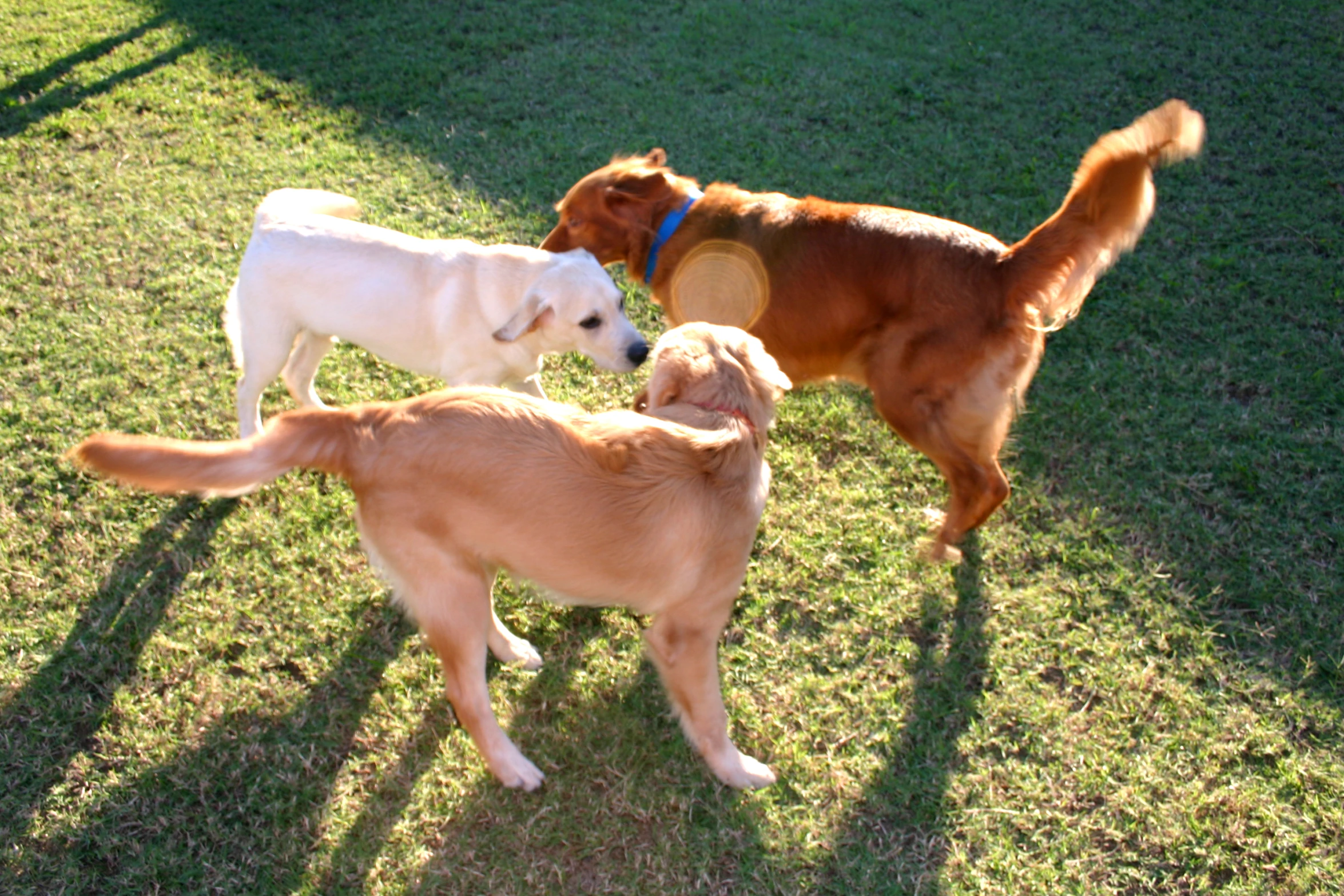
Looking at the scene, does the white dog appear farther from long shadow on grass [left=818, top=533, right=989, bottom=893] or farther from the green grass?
long shadow on grass [left=818, top=533, right=989, bottom=893]

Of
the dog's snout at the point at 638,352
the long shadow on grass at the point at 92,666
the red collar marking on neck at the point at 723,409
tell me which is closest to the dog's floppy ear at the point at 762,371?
the red collar marking on neck at the point at 723,409

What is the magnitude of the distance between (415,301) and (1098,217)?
2.56m

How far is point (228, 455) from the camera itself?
6.93 feet

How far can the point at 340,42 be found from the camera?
6770 millimetres

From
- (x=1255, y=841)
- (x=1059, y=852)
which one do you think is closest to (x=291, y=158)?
(x=1059, y=852)

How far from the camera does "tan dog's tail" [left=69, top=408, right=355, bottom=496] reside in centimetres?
203

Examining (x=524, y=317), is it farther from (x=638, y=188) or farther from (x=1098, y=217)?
(x=1098, y=217)

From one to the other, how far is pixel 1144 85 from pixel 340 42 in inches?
247

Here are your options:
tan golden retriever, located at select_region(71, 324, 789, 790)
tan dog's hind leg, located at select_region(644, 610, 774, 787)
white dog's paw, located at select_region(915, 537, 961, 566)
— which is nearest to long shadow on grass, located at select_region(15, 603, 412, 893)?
tan golden retriever, located at select_region(71, 324, 789, 790)

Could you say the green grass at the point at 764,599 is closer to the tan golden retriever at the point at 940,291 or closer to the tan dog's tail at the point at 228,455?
the tan golden retriever at the point at 940,291

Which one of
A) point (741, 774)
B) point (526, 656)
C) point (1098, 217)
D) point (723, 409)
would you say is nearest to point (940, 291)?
point (1098, 217)

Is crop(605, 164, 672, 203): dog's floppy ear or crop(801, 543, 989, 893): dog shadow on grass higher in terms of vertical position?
crop(605, 164, 672, 203): dog's floppy ear

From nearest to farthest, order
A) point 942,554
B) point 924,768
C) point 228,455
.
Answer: point 228,455
point 924,768
point 942,554

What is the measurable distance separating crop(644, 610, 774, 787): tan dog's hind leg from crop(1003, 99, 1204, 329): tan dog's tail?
1.68 meters
